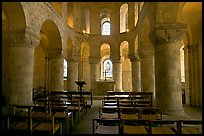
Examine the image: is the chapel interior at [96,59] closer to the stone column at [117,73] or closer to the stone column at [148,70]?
the stone column at [148,70]

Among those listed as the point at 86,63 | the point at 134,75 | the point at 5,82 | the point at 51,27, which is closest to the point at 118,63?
the point at 134,75

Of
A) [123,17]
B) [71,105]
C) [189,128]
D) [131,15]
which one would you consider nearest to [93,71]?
[131,15]

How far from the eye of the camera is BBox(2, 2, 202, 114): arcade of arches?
736 cm

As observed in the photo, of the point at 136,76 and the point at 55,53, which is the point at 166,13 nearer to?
the point at 55,53

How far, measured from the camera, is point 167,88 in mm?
7320

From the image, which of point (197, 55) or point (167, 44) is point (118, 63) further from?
point (167, 44)

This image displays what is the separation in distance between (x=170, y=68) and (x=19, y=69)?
20.7 ft

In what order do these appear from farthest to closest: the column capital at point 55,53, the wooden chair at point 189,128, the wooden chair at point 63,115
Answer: the column capital at point 55,53
the wooden chair at point 63,115
the wooden chair at point 189,128

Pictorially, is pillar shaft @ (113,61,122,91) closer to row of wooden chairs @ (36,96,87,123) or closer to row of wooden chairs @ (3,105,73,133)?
row of wooden chairs @ (36,96,87,123)

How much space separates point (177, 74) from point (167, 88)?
71cm

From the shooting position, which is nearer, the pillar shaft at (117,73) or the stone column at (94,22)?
the pillar shaft at (117,73)

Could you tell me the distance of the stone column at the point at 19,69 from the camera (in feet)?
24.5

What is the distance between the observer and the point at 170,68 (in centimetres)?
732

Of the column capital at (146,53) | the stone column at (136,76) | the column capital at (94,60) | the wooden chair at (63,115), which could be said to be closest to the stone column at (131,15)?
the stone column at (136,76)
